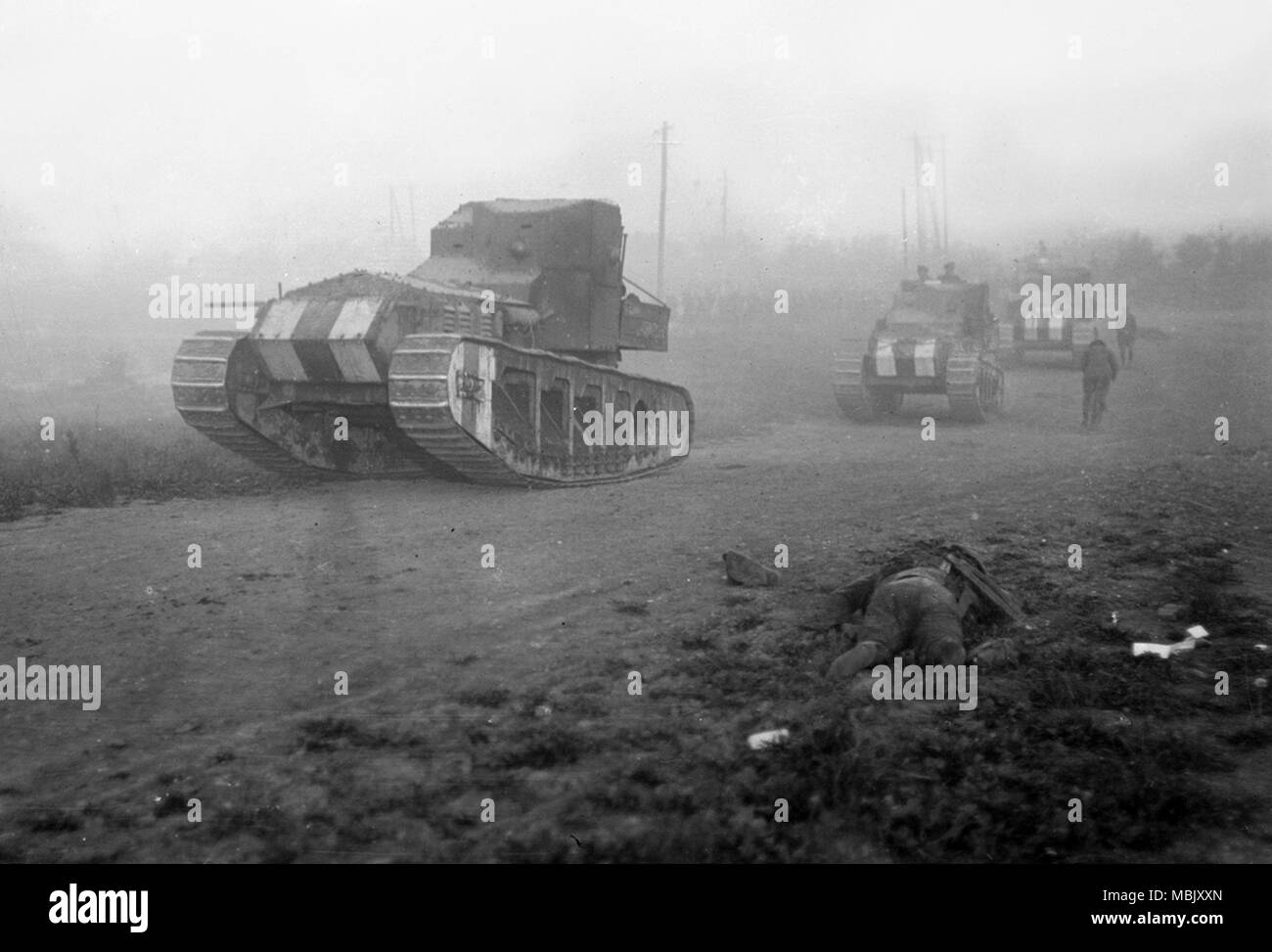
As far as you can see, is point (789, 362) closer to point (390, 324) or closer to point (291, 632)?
point (390, 324)

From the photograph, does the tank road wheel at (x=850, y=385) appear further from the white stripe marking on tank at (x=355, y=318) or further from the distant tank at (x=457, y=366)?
the white stripe marking on tank at (x=355, y=318)

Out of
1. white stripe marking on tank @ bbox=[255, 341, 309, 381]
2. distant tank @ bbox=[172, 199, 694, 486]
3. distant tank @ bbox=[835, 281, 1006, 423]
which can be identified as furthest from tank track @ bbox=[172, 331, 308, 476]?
distant tank @ bbox=[835, 281, 1006, 423]

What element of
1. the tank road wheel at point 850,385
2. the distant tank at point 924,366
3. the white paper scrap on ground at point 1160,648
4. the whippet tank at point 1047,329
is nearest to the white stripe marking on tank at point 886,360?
the distant tank at point 924,366

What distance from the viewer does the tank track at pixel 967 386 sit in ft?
58.5

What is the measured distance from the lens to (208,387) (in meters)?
10.3

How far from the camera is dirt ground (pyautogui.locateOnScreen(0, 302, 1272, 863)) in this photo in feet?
11.0

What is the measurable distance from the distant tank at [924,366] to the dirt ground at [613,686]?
805 cm

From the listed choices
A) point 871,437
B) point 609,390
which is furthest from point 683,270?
point 609,390

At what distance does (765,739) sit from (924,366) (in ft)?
49.8

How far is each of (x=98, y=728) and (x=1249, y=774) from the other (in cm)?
405

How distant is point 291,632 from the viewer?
5.72 meters

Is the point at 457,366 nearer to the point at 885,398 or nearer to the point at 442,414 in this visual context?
the point at 442,414

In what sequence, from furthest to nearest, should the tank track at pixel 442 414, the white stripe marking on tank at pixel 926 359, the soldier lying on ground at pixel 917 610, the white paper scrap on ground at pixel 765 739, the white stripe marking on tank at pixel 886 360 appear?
1. the white stripe marking on tank at pixel 886 360
2. the white stripe marking on tank at pixel 926 359
3. the tank track at pixel 442 414
4. the soldier lying on ground at pixel 917 610
5. the white paper scrap on ground at pixel 765 739

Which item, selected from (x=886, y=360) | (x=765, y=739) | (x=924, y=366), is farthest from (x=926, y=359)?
(x=765, y=739)
